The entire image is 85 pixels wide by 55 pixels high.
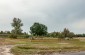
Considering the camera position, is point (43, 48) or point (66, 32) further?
point (66, 32)

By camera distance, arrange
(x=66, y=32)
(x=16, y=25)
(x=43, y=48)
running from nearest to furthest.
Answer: (x=43, y=48), (x=66, y=32), (x=16, y=25)

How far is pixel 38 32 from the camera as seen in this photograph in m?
160

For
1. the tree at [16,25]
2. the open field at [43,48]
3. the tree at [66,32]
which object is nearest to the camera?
the open field at [43,48]

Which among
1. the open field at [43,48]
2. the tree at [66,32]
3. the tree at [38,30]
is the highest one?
the tree at [38,30]

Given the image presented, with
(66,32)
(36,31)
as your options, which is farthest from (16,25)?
(66,32)

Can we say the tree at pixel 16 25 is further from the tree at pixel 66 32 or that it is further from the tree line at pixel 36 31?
the tree at pixel 66 32

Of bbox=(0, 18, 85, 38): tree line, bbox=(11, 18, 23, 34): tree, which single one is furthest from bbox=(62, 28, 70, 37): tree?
bbox=(11, 18, 23, 34): tree

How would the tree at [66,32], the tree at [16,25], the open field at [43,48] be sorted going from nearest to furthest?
the open field at [43,48] < the tree at [66,32] < the tree at [16,25]

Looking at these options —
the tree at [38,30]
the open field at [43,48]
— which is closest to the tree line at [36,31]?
the tree at [38,30]

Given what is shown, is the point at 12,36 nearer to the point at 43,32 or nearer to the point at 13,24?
the point at 13,24

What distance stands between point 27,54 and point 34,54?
4.63ft

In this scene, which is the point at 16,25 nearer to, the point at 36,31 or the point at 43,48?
the point at 36,31

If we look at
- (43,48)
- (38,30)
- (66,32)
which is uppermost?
(38,30)

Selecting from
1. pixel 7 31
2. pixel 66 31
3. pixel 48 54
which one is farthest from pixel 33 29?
pixel 48 54
